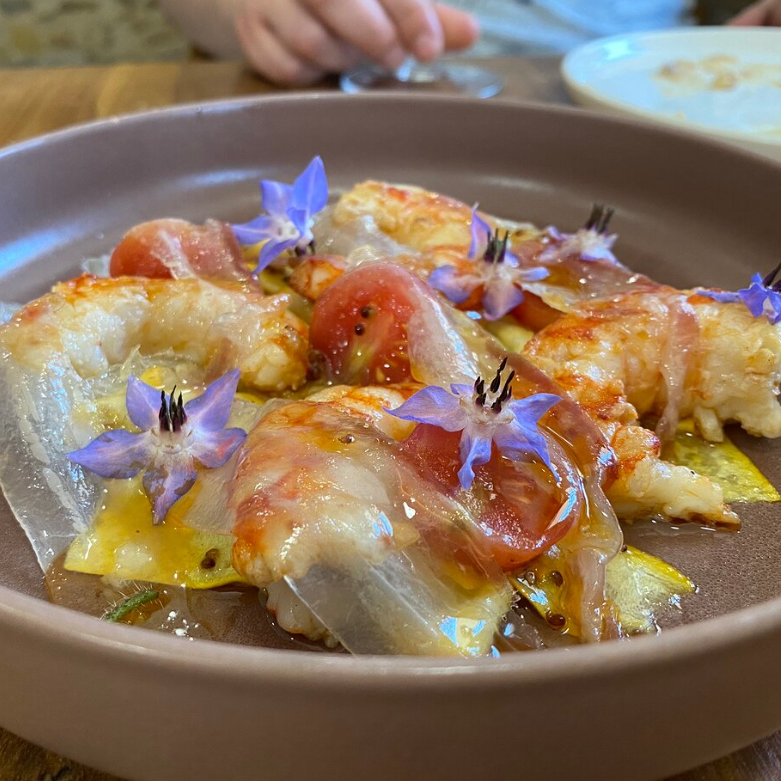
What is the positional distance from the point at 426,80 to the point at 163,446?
2.83 meters

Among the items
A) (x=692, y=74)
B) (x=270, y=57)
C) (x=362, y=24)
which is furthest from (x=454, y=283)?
(x=692, y=74)

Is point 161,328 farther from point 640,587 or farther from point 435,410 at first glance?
point 640,587

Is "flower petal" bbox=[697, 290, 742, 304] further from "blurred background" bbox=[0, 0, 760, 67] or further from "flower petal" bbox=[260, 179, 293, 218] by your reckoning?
"blurred background" bbox=[0, 0, 760, 67]

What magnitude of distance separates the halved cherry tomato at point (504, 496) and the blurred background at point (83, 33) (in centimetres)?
664

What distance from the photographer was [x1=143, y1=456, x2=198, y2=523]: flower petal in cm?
121

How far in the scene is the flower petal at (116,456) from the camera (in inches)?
48.9

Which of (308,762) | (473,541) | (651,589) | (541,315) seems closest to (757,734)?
(651,589)

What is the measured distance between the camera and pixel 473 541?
3.61 feet

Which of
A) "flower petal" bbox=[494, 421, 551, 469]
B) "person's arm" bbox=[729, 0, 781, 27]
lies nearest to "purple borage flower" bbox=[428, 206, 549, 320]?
"flower petal" bbox=[494, 421, 551, 469]

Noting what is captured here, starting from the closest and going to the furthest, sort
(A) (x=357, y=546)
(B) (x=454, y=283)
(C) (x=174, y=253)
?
1. (A) (x=357, y=546)
2. (B) (x=454, y=283)
3. (C) (x=174, y=253)

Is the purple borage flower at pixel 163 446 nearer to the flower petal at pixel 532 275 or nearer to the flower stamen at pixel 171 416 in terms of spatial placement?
the flower stamen at pixel 171 416

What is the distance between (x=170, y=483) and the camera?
122cm

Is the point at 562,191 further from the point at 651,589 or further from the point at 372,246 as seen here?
the point at 651,589

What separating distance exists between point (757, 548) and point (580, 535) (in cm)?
34
